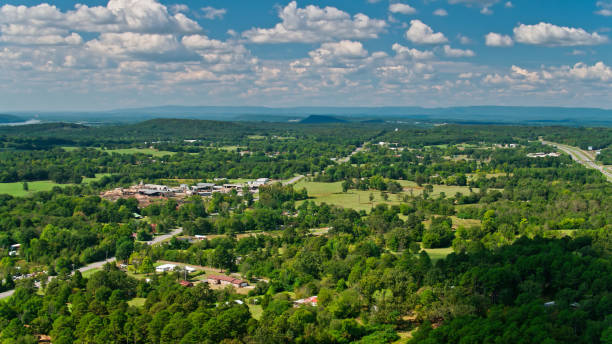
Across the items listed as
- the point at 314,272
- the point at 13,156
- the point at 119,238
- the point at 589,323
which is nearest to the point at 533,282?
the point at 589,323

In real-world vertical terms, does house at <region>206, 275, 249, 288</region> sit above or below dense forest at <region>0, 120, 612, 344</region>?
below

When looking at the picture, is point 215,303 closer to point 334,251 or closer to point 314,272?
point 314,272

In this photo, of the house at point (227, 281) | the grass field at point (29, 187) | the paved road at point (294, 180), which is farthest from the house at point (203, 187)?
the house at point (227, 281)

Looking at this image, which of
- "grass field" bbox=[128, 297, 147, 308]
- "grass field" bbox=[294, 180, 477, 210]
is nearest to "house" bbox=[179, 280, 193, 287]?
"grass field" bbox=[128, 297, 147, 308]

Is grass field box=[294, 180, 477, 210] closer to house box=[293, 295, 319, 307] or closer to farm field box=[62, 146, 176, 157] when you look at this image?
house box=[293, 295, 319, 307]

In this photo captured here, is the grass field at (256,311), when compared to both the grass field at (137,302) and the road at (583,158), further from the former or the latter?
the road at (583,158)
